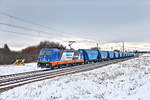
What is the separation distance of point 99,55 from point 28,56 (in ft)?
57.7

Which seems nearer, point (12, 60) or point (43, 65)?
point (43, 65)

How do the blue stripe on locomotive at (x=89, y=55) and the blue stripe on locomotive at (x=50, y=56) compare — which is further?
the blue stripe on locomotive at (x=89, y=55)

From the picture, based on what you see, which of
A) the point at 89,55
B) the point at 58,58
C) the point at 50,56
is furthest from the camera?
the point at 89,55

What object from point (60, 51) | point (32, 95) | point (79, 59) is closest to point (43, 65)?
point (60, 51)

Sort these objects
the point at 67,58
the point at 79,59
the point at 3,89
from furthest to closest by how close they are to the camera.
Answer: the point at 79,59, the point at 67,58, the point at 3,89

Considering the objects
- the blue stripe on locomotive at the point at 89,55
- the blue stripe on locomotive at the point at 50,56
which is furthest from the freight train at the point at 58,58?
the blue stripe on locomotive at the point at 89,55

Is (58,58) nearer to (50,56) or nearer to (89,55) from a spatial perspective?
(50,56)

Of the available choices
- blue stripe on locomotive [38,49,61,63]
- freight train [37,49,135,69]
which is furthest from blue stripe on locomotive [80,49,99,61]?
blue stripe on locomotive [38,49,61,63]

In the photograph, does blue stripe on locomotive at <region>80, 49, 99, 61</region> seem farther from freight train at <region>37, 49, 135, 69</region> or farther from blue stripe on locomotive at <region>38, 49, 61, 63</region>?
blue stripe on locomotive at <region>38, 49, 61, 63</region>

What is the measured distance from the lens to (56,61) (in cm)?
2041

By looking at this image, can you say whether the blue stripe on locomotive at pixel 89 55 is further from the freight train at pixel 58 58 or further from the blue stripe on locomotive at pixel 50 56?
the blue stripe on locomotive at pixel 50 56

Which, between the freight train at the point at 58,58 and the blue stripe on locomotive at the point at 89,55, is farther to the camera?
the blue stripe on locomotive at the point at 89,55

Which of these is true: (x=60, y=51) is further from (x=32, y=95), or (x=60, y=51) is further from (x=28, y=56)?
(x=28, y=56)

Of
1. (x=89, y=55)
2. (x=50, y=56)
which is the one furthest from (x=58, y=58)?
(x=89, y=55)
